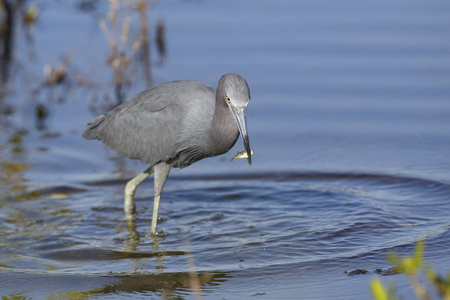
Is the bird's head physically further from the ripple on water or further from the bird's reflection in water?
the bird's reflection in water

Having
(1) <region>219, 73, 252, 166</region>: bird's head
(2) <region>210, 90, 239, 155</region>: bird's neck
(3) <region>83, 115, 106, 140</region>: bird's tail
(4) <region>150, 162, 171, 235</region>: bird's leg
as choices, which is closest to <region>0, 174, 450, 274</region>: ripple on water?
(4) <region>150, 162, 171, 235</region>: bird's leg

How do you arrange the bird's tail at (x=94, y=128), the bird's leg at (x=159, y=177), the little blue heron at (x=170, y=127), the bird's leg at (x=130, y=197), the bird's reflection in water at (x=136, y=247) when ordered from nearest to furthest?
the bird's reflection in water at (x=136, y=247) → the little blue heron at (x=170, y=127) → the bird's leg at (x=159, y=177) → the bird's leg at (x=130, y=197) → the bird's tail at (x=94, y=128)

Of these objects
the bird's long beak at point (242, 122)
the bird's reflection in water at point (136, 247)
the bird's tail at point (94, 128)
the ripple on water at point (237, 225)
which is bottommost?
the bird's reflection in water at point (136, 247)

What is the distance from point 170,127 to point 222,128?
0.69 m

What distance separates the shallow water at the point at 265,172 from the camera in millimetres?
5324

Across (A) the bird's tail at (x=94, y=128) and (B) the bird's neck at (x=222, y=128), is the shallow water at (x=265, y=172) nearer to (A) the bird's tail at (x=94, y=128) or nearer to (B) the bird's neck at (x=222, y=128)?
(A) the bird's tail at (x=94, y=128)

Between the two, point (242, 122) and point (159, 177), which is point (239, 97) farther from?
point (159, 177)

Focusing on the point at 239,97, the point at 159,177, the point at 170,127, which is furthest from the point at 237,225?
the point at 239,97

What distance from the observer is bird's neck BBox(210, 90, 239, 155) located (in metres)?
5.62

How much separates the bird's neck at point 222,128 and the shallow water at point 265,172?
78 centimetres

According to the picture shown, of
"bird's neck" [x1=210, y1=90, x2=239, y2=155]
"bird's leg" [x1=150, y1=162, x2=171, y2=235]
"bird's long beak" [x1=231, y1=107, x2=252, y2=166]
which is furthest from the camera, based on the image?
"bird's leg" [x1=150, y1=162, x2=171, y2=235]

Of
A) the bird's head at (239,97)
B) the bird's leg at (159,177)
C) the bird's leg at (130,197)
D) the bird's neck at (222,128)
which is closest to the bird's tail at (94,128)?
the bird's leg at (130,197)

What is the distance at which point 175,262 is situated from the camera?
5.58 meters

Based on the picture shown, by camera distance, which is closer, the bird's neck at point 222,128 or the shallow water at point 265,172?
the shallow water at point 265,172
